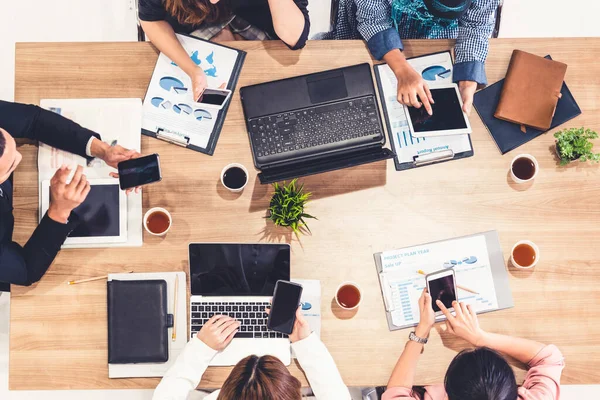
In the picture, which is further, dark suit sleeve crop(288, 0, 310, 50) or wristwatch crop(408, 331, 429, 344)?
dark suit sleeve crop(288, 0, 310, 50)

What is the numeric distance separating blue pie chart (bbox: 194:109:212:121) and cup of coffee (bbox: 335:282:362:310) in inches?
27.3

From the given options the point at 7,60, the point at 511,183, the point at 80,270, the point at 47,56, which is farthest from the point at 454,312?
the point at 7,60

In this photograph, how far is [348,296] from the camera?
5.53ft

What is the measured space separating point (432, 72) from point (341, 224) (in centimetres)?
60

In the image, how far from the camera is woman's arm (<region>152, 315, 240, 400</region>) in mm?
1601

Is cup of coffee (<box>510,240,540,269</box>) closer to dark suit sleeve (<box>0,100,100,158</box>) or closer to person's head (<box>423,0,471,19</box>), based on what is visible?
person's head (<box>423,0,471,19</box>)

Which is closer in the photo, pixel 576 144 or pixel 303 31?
pixel 576 144

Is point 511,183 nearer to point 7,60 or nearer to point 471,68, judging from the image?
point 471,68

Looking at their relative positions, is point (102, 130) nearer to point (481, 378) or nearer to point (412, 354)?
point (412, 354)

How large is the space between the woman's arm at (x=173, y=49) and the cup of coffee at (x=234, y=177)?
→ 256 mm

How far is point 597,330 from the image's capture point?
170 centimetres

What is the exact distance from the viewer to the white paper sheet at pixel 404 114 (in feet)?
5.74

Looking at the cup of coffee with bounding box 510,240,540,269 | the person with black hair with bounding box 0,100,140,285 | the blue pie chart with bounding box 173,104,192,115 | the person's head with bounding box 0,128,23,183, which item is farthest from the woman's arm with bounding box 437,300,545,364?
the person's head with bounding box 0,128,23,183

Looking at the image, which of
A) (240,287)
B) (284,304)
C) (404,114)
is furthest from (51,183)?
(404,114)
